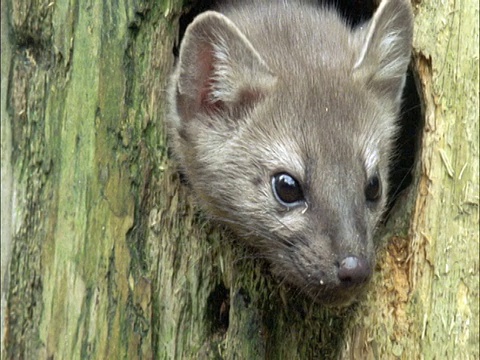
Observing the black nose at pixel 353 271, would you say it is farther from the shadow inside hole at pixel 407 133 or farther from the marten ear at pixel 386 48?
the shadow inside hole at pixel 407 133

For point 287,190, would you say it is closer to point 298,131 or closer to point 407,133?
point 298,131

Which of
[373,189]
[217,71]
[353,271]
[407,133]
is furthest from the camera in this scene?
[407,133]

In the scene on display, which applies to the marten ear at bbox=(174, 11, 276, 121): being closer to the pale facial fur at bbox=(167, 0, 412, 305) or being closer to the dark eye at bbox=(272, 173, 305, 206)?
the pale facial fur at bbox=(167, 0, 412, 305)

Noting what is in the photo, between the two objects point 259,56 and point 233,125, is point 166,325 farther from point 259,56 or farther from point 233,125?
point 259,56

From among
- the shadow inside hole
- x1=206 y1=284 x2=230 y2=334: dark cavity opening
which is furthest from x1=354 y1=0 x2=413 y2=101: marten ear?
x1=206 y1=284 x2=230 y2=334: dark cavity opening

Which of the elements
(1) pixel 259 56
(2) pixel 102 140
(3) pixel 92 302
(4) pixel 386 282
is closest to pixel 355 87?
(1) pixel 259 56

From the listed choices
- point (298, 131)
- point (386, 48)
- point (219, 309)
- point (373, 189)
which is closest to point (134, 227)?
point (219, 309)
